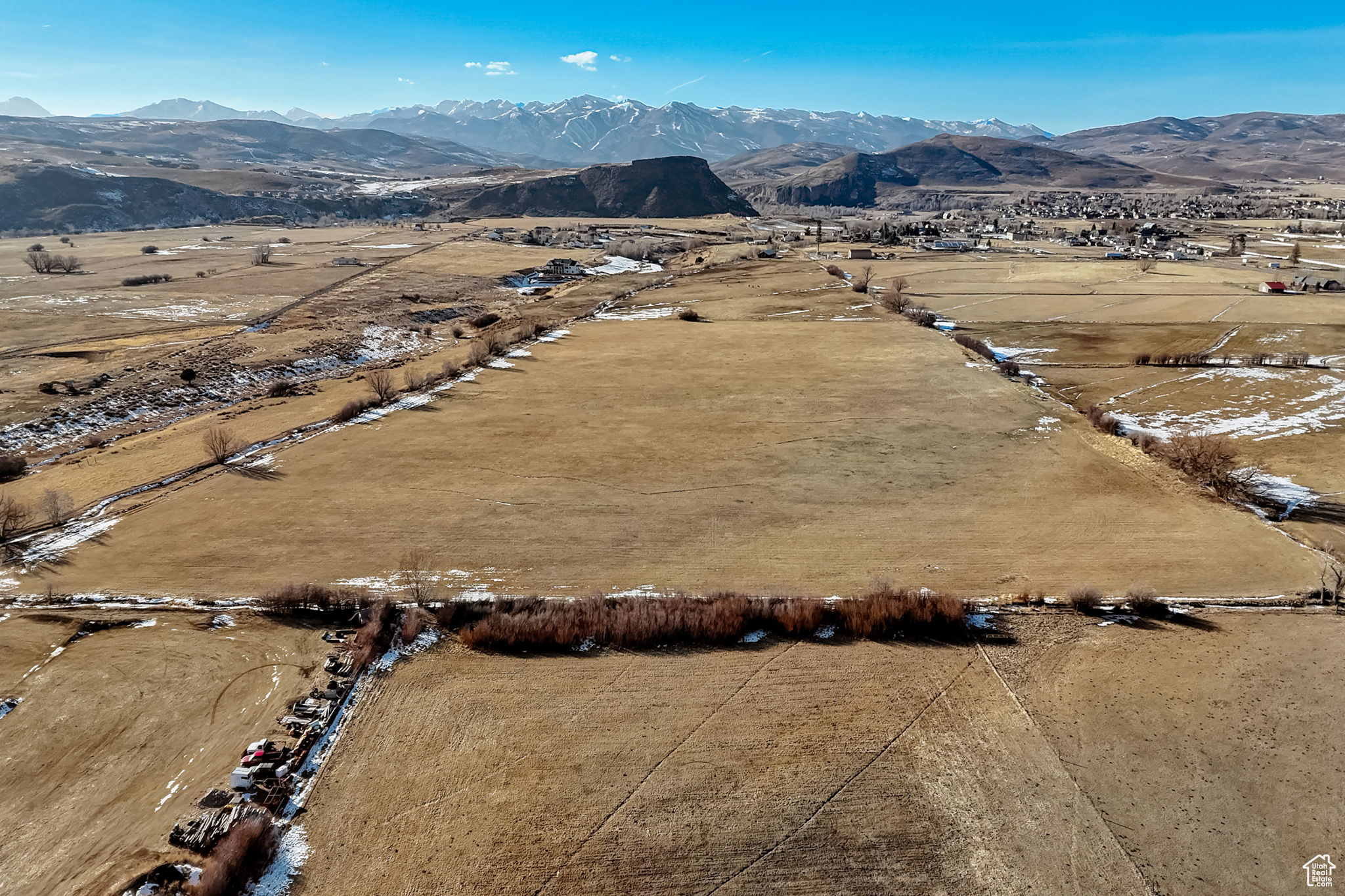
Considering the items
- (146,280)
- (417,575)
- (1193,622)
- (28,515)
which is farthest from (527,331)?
(146,280)

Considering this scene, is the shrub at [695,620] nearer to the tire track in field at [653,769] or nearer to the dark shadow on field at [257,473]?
the tire track in field at [653,769]

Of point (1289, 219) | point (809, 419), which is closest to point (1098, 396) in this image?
point (809, 419)

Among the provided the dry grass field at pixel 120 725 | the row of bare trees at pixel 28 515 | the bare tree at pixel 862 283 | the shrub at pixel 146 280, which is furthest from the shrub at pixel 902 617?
the shrub at pixel 146 280

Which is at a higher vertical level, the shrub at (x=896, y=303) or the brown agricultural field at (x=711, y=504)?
the shrub at (x=896, y=303)

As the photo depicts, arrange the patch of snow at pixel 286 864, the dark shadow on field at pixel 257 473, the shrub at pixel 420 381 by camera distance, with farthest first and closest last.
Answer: the shrub at pixel 420 381 → the dark shadow on field at pixel 257 473 → the patch of snow at pixel 286 864

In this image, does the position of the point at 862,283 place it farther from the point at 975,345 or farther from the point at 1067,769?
the point at 1067,769

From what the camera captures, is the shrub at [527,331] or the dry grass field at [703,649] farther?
the shrub at [527,331]

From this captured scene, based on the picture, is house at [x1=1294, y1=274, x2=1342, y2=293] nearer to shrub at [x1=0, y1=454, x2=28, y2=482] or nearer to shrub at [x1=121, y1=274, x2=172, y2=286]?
shrub at [x1=0, y1=454, x2=28, y2=482]
